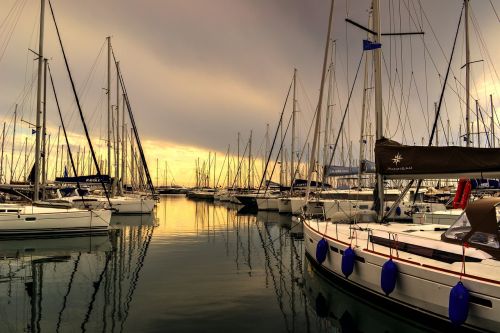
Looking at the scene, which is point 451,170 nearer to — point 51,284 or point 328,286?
point 328,286

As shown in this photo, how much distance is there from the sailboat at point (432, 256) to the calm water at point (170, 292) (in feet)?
2.83

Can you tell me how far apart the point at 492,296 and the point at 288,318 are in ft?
16.1

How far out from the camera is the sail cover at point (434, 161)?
441 inches

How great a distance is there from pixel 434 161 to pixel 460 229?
104 inches

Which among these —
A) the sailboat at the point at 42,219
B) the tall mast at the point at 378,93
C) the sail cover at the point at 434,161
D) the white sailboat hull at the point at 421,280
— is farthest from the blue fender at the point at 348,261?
the sailboat at the point at 42,219

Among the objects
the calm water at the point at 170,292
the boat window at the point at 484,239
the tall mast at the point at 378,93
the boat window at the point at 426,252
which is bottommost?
the calm water at the point at 170,292

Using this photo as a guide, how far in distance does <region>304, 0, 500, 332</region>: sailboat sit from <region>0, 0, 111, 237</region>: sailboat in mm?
17012

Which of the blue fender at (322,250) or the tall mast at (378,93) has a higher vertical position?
the tall mast at (378,93)

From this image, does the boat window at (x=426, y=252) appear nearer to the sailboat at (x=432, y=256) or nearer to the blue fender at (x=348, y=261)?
the sailboat at (x=432, y=256)

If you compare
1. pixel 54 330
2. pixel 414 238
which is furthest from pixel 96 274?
pixel 414 238

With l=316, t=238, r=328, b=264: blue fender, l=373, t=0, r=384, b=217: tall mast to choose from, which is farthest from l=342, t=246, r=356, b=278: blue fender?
l=373, t=0, r=384, b=217: tall mast

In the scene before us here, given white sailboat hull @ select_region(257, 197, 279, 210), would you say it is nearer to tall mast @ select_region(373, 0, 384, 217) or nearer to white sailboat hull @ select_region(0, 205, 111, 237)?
white sailboat hull @ select_region(0, 205, 111, 237)

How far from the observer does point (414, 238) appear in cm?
1077

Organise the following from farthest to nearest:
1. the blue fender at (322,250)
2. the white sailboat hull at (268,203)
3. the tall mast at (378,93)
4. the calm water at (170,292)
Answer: the white sailboat hull at (268,203) → the tall mast at (378,93) → the blue fender at (322,250) → the calm water at (170,292)
